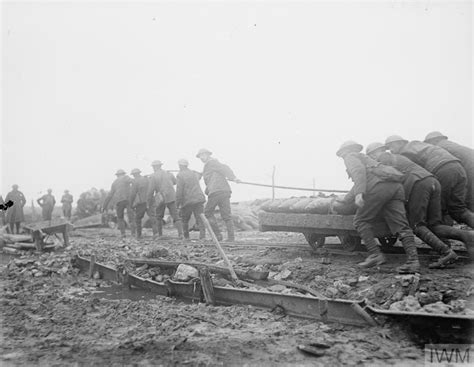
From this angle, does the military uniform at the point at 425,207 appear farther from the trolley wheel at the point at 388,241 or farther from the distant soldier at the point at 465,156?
the trolley wheel at the point at 388,241

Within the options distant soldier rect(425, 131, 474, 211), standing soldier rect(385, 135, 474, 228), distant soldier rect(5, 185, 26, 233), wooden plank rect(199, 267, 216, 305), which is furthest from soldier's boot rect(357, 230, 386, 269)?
distant soldier rect(5, 185, 26, 233)

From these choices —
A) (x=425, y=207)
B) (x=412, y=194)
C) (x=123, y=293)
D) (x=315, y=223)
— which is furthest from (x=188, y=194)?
(x=425, y=207)

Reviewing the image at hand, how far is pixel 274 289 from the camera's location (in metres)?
4.61

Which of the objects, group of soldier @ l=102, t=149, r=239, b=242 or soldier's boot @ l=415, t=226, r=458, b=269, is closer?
soldier's boot @ l=415, t=226, r=458, b=269

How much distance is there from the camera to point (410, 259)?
4723 millimetres

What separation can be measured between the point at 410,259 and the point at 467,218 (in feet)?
3.62

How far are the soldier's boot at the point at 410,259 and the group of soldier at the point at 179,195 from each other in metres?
4.49

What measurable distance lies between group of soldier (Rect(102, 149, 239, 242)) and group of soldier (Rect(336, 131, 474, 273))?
376 cm

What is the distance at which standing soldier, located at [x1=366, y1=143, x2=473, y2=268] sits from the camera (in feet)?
15.7

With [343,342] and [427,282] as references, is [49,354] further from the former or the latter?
[427,282]

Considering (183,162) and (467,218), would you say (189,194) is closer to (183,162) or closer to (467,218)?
(183,162)

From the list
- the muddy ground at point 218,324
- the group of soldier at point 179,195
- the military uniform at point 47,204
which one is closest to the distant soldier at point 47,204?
the military uniform at point 47,204

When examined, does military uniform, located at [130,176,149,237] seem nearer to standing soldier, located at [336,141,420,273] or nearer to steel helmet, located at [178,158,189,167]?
steel helmet, located at [178,158,189,167]

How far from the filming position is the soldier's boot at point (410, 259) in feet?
15.0
